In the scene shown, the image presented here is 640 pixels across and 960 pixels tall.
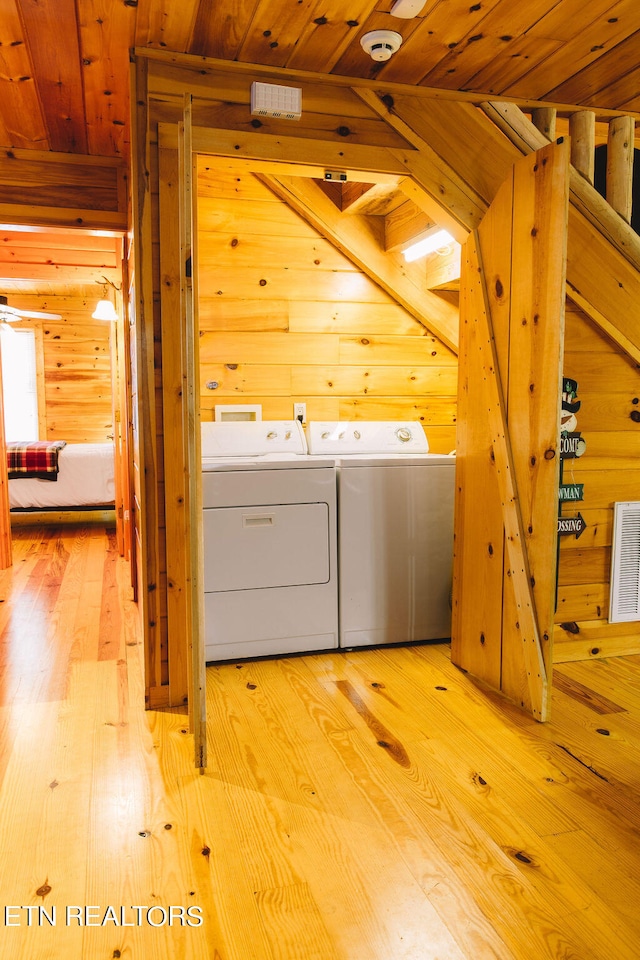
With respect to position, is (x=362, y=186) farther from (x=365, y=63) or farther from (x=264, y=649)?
(x=264, y=649)

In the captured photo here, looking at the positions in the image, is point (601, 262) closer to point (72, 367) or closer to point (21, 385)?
point (72, 367)

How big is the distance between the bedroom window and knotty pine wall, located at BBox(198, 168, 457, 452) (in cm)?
521

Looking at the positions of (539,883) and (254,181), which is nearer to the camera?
(539,883)

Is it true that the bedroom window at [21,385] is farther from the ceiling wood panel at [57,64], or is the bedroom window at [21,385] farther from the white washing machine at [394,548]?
the white washing machine at [394,548]

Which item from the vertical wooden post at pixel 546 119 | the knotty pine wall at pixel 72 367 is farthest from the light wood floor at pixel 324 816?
the knotty pine wall at pixel 72 367

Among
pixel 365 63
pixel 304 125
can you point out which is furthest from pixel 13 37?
pixel 365 63

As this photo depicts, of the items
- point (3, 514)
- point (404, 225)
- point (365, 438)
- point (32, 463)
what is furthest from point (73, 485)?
point (404, 225)

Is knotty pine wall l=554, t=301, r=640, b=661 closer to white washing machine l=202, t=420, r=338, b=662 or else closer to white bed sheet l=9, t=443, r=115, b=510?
white washing machine l=202, t=420, r=338, b=662

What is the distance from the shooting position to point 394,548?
2.91 metres

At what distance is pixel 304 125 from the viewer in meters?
2.30

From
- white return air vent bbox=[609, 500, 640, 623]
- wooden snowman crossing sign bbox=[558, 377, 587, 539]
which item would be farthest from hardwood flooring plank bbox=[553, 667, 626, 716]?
wooden snowman crossing sign bbox=[558, 377, 587, 539]

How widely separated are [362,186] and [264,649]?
2.28 meters

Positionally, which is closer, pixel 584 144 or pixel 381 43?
pixel 381 43

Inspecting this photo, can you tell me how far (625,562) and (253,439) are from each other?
181cm
